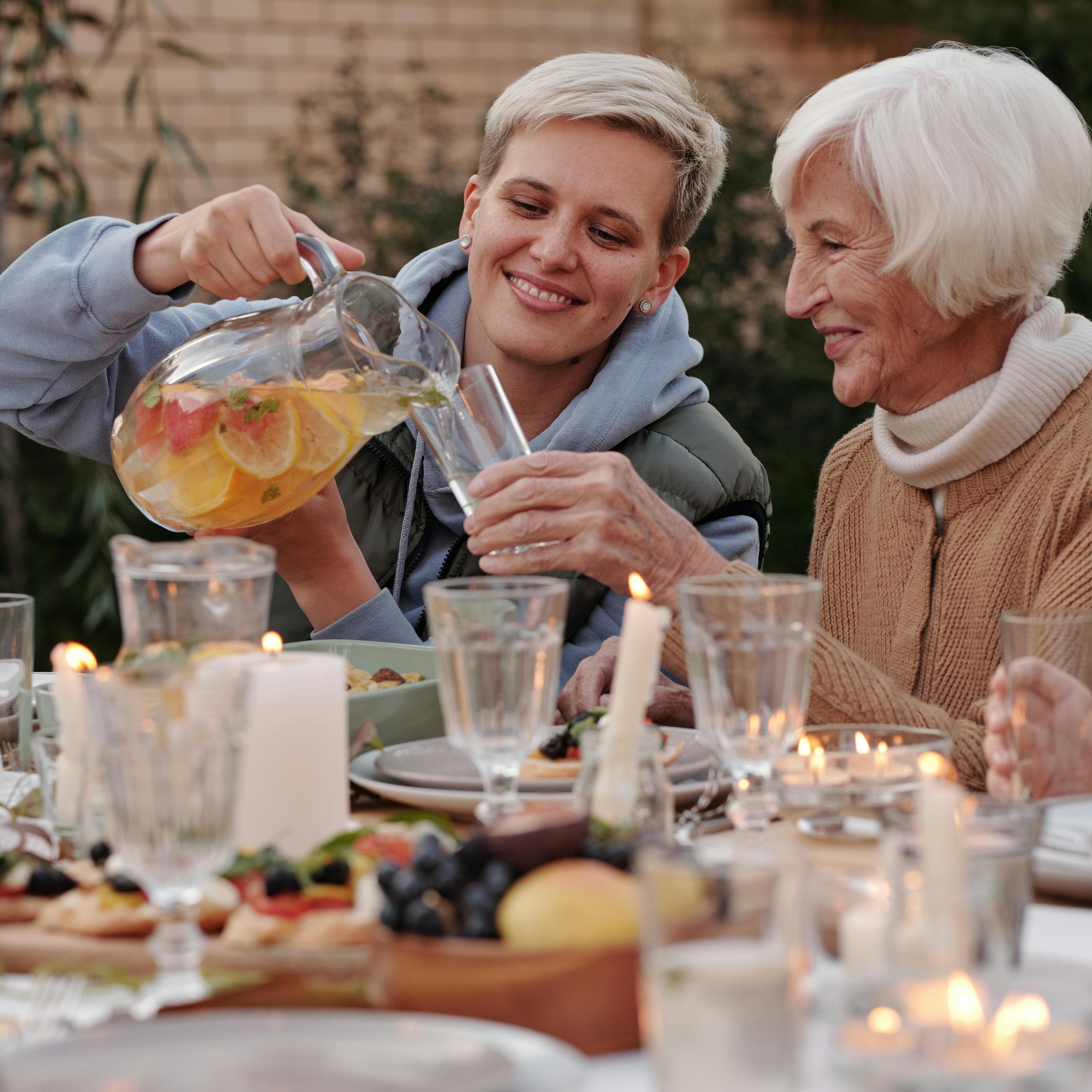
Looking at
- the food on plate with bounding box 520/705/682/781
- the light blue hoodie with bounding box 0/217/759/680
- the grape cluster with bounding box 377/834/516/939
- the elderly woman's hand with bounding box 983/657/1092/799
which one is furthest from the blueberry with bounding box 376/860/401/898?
the light blue hoodie with bounding box 0/217/759/680

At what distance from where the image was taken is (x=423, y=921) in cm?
84

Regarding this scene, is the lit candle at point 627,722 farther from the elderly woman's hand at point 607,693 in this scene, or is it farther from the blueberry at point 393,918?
the elderly woman's hand at point 607,693

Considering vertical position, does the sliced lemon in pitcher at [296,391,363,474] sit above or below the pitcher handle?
below

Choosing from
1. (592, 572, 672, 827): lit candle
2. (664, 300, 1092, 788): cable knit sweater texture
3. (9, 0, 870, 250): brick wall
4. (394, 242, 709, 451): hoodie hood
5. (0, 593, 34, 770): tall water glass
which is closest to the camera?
(592, 572, 672, 827): lit candle

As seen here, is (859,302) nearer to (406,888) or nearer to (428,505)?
(428,505)

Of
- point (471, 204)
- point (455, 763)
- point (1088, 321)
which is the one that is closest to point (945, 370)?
point (1088, 321)

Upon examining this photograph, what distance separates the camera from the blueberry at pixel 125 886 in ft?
3.37

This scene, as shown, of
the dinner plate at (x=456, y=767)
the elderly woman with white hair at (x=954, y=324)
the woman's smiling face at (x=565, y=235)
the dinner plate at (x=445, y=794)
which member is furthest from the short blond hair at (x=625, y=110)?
the dinner plate at (x=445, y=794)

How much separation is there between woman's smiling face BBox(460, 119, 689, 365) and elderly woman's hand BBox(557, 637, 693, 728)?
0.72m

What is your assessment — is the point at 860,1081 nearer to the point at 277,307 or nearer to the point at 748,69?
the point at 277,307

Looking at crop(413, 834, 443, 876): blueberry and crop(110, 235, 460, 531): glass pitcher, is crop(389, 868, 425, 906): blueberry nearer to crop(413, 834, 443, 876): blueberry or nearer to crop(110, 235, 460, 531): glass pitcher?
crop(413, 834, 443, 876): blueberry

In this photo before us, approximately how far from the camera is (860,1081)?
70cm

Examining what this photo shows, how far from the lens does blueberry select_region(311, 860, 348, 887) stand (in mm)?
1020

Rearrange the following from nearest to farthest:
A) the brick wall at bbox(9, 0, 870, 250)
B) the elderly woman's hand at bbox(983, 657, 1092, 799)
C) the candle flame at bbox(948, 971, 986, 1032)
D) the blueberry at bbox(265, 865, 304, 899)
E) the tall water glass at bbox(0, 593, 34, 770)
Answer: the candle flame at bbox(948, 971, 986, 1032)
the blueberry at bbox(265, 865, 304, 899)
the elderly woman's hand at bbox(983, 657, 1092, 799)
the tall water glass at bbox(0, 593, 34, 770)
the brick wall at bbox(9, 0, 870, 250)
